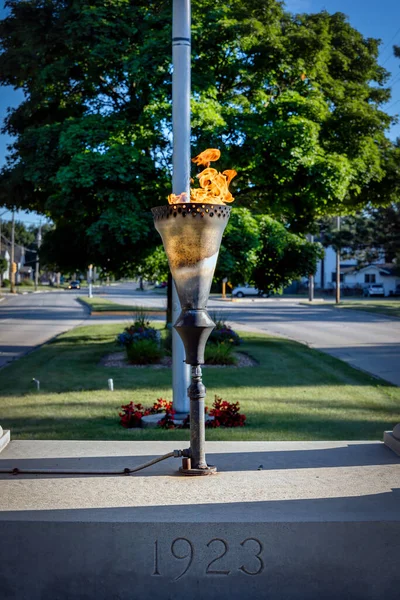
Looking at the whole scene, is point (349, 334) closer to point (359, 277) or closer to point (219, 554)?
point (219, 554)

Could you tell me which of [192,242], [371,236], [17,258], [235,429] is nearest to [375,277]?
[371,236]

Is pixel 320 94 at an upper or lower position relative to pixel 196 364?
upper

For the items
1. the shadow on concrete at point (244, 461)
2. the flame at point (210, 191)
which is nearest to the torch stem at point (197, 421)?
the shadow on concrete at point (244, 461)

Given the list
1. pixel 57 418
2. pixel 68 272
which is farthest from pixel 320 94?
pixel 57 418

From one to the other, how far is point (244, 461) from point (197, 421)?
753 mm

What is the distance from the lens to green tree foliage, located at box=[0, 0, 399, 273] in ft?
54.4

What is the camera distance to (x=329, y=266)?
91.0 m

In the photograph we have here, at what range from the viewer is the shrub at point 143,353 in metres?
16.7

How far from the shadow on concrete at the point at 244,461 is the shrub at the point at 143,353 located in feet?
33.8

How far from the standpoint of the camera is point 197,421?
555cm

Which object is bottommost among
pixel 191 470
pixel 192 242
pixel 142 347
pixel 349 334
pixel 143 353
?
pixel 349 334

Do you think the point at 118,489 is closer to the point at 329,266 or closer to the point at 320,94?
the point at 320,94

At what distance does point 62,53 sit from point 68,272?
18.1 feet

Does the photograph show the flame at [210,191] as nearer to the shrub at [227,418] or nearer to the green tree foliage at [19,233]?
the shrub at [227,418]
